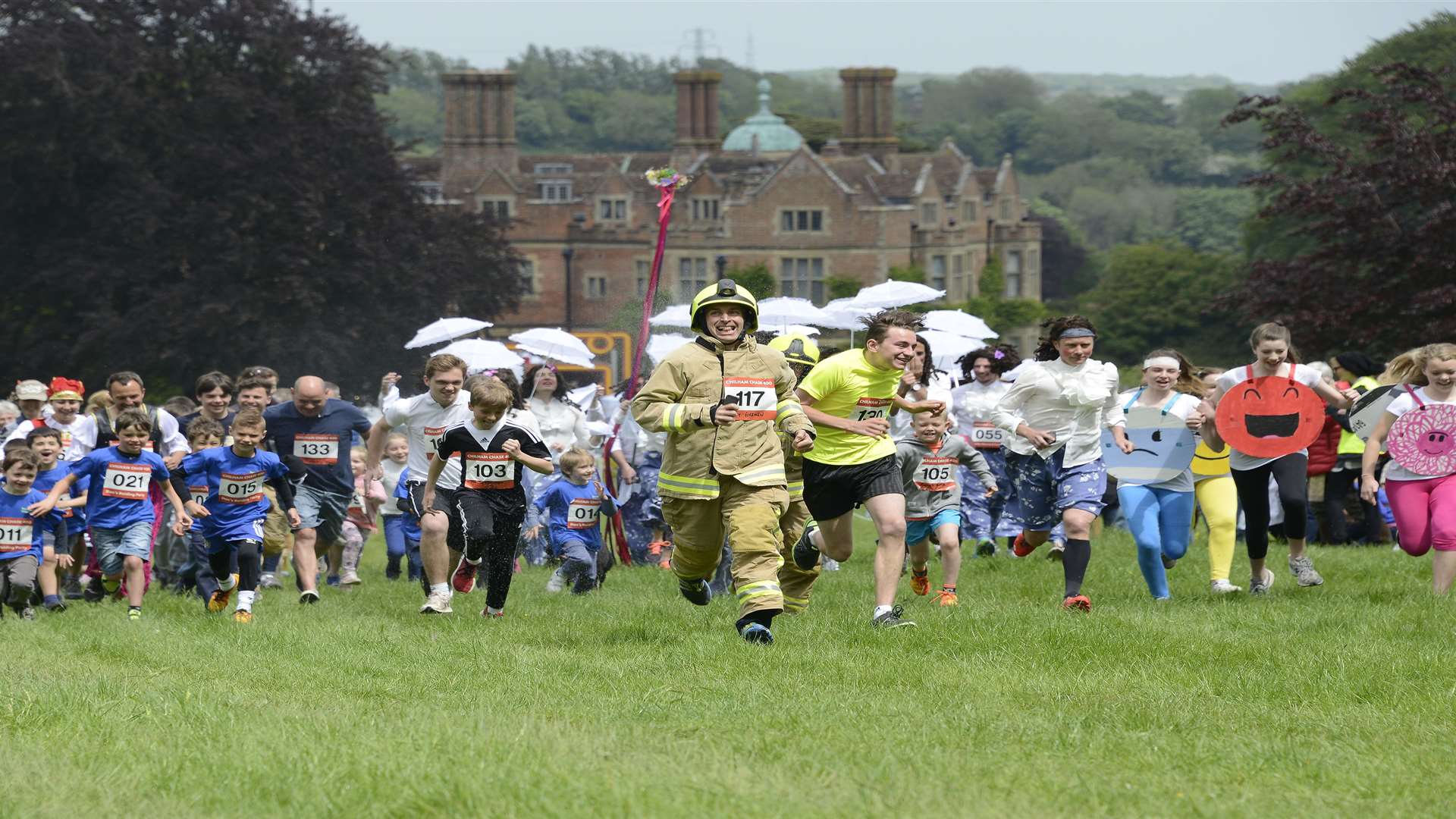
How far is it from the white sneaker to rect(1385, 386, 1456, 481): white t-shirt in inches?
227

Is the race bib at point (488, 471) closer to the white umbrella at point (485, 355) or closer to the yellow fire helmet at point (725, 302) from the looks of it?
the yellow fire helmet at point (725, 302)

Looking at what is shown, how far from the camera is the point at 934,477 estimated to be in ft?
45.1

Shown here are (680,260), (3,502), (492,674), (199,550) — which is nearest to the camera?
(492,674)

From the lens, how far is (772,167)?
9444cm

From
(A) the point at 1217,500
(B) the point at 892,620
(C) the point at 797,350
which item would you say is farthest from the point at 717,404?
(A) the point at 1217,500

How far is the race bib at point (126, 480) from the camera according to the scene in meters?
13.7

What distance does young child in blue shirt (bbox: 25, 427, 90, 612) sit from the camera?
46.1 ft

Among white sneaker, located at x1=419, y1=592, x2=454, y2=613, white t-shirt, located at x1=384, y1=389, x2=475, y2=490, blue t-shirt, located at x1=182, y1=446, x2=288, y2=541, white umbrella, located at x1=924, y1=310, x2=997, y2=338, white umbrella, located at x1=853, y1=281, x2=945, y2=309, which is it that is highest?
white umbrella, located at x1=853, y1=281, x2=945, y2=309

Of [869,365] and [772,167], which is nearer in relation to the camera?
[869,365]

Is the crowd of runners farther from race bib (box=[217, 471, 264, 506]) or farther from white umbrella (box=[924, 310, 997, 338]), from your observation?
white umbrella (box=[924, 310, 997, 338])

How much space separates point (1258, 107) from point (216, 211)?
79.0 feet

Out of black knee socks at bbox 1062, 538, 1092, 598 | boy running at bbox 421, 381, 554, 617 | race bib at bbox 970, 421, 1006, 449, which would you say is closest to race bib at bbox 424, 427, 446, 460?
boy running at bbox 421, 381, 554, 617

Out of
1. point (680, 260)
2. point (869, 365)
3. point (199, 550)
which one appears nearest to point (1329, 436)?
point (869, 365)

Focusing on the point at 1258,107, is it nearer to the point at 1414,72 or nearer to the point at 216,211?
the point at 1414,72
